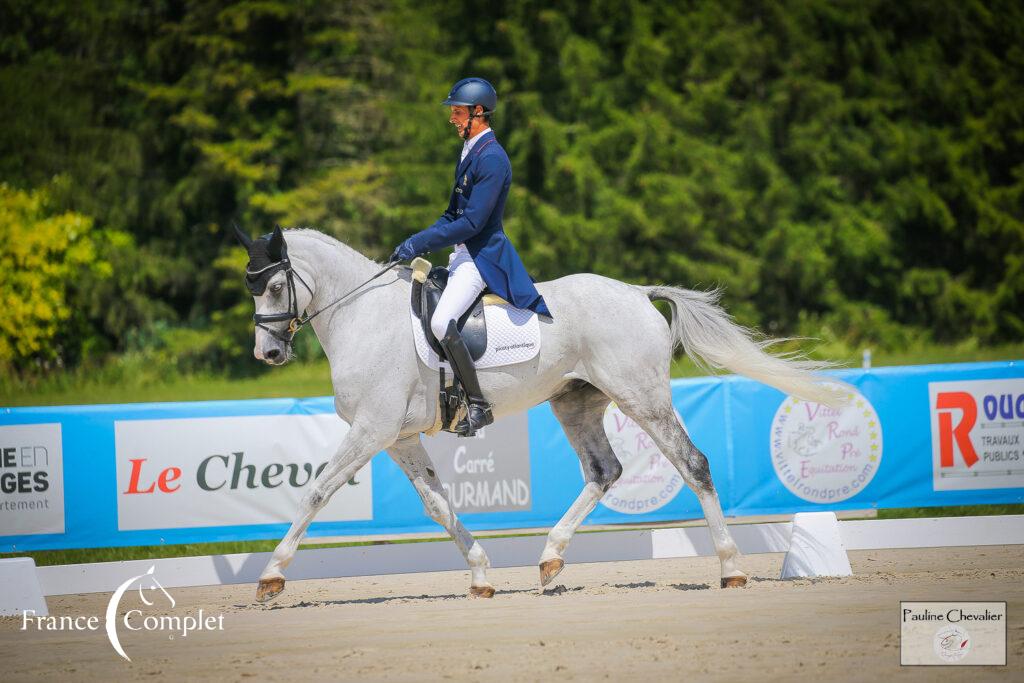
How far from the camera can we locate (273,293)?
22.3ft

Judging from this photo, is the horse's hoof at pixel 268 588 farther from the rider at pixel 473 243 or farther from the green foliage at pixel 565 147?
the green foliage at pixel 565 147

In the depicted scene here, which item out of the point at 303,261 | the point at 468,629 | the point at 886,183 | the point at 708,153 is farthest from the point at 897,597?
the point at 886,183

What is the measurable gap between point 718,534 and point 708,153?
17586mm

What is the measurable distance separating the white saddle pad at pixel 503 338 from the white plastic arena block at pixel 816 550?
2098 millimetres

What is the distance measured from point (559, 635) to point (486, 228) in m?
2.59

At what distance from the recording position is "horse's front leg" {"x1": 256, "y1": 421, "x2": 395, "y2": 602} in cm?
652

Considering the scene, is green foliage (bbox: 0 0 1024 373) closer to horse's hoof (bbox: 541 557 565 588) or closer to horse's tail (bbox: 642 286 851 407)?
horse's tail (bbox: 642 286 851 407)

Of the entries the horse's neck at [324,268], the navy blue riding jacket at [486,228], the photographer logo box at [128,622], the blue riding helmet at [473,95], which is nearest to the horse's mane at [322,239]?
the horse's neck at [324,268]

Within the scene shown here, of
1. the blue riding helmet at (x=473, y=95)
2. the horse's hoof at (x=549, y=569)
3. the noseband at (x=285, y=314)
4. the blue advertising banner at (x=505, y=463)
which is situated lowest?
the horse's hoof at (x=549, y=569)

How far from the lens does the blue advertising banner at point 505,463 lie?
27.2 ft

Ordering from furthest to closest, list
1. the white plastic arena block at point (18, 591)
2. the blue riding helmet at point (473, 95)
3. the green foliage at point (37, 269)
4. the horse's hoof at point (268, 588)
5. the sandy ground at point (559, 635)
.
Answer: the green foliage at point (37, 269), the white plastic arena block at point (18, 591), the blue riding helmet at point (473, 95), the horse's hoof at point (268, 588), the sandy ground at point (559, 635)

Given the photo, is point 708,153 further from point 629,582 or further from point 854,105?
point 629,582

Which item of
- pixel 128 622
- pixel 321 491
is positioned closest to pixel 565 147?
pixel 321 491

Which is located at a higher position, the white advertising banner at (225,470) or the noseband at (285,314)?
the noseband at (285,314)
